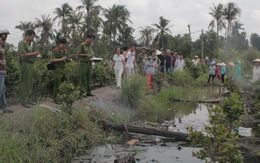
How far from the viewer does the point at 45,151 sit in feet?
18.4

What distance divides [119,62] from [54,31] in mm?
36665

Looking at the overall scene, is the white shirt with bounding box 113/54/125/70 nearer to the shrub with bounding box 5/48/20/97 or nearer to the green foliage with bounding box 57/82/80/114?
Result: the shrub with bounding box 5/48/20/97


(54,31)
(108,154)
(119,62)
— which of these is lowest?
(108,154)

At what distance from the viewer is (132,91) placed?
10117 mm

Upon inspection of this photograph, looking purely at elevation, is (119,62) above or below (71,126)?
above

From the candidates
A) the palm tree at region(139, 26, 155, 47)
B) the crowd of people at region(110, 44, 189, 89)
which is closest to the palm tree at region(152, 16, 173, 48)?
the palm tree at region(139, 26, 155, 47)

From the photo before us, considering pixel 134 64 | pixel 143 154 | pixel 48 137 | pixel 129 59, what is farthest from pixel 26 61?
pixel 134 64

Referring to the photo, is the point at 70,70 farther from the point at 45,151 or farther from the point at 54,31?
the point at 54,31

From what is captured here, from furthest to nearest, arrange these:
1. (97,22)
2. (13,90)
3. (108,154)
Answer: (97,22), (13,90), (108,154)

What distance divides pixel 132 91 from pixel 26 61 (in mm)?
3448

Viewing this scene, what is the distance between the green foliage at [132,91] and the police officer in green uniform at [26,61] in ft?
10.2

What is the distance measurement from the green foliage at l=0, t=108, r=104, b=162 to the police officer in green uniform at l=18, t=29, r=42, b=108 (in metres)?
1.41

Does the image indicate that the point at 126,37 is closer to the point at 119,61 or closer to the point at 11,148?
the point at 119,61

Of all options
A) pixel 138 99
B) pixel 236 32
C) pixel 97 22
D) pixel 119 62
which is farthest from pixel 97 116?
pixel 236 32
